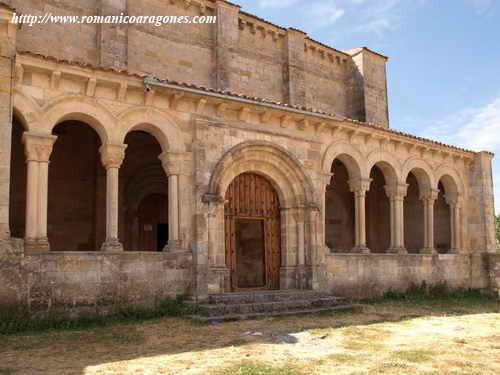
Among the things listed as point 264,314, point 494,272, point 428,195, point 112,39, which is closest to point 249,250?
point 428,195

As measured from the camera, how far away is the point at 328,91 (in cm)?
1719

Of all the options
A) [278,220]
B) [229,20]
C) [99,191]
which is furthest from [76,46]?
[278,220]

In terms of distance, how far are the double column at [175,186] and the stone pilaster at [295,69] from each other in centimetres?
630

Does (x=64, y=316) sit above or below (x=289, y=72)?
below

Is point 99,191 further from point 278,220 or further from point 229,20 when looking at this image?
point 229,20

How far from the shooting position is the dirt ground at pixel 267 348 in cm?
561

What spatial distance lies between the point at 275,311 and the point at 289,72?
27.3 ft

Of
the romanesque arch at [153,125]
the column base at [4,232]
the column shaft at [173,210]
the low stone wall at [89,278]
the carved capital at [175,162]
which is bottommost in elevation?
the low stone wall at [89,278]

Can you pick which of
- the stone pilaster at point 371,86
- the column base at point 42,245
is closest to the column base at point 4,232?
the column base at point 42,245

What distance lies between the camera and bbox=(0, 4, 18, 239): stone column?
7.62 meters

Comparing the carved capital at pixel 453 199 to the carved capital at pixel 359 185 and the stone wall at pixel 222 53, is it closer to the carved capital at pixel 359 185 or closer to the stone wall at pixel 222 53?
the stone wall at pixel 222 53

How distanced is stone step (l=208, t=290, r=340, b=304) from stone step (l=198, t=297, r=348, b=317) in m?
A: 0.17

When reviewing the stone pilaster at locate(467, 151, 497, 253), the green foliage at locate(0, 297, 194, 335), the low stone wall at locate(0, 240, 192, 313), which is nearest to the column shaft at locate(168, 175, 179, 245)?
the low stone wall at locate(0, 240, 192, 313)

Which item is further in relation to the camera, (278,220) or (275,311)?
(278,220)
